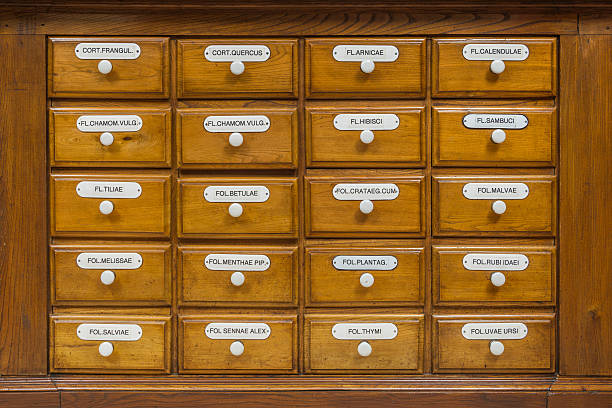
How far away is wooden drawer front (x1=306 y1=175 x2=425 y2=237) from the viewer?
1.63 metres

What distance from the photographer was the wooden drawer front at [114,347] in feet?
5.43

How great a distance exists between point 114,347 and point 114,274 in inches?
9.1

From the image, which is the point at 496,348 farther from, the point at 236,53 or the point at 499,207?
the point at 236,53

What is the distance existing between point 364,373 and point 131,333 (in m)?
0.74

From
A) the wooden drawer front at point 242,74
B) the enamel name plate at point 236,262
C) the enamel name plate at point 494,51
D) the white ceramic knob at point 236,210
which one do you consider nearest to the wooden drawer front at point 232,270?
the enamel name plate at point 236,262

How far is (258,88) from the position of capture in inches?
64.1

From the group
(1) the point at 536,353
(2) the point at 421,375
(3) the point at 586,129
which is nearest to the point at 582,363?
(1) the point at 536,353

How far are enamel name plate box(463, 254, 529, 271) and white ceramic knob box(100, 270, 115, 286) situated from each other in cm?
109

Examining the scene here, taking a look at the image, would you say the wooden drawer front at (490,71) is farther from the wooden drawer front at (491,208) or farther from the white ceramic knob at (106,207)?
the white ceramic knob at (106,207)

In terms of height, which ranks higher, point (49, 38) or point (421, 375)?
point (49, 38)

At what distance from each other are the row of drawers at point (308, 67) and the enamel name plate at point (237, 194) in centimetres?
30

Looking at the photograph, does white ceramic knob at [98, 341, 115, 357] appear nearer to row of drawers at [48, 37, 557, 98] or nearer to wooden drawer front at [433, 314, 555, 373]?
row of drawers at [48, 37, 557, 98]

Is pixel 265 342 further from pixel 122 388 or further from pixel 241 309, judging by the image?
pixel 122 388

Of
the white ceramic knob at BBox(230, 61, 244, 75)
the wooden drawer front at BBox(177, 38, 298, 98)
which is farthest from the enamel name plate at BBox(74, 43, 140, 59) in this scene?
the white ceramic knob at BBox(230, 61, 244, 75)
